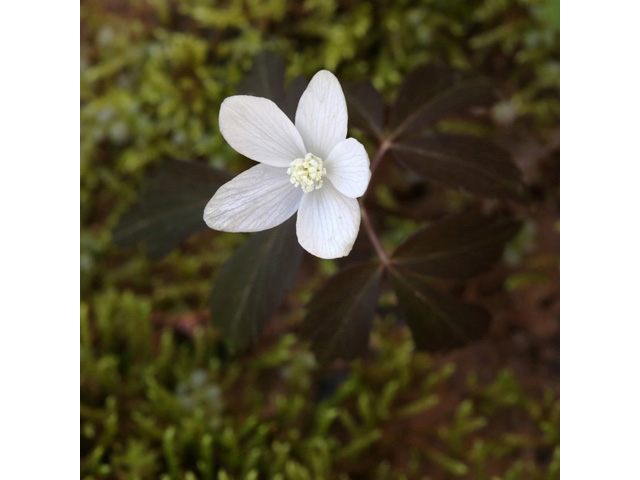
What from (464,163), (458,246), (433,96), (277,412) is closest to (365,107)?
(433,96)

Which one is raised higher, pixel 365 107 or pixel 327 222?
pixel 365 107

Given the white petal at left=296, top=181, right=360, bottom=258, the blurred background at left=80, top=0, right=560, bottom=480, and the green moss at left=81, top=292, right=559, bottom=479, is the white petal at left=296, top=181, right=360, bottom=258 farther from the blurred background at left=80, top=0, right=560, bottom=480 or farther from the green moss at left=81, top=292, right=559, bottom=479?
the green moss at left=81, top=292, right=559, bottom=479

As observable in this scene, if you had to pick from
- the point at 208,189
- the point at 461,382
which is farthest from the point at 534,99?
the point at 208,189

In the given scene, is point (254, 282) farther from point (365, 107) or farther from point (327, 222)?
point (365, 107)

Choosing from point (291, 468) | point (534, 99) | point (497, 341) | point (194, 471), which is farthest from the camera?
point (534, 99)

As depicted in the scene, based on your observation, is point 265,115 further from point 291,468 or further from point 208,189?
point 291,468

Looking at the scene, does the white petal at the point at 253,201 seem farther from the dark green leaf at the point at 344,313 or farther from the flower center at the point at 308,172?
the dark green leaf at the point at 344,313

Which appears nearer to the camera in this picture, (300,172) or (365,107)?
(300,172)

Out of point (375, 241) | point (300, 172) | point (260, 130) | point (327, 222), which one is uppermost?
point (260, 130)
